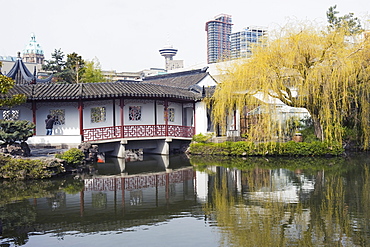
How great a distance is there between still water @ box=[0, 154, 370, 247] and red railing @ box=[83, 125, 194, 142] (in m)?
3.51

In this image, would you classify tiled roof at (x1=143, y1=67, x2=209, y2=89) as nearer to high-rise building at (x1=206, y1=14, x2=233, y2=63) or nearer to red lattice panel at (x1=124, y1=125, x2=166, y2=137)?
red lattice panel at (x1=124, y1=125, x2=166, y2=137)

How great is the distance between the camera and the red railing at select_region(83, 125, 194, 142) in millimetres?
17891

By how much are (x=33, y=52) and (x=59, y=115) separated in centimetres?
6017

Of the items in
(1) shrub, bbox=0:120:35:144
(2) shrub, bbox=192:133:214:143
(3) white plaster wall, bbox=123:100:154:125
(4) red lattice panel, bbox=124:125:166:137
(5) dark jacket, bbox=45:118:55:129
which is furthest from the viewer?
(2) shrub, bbox=192:133:214:143

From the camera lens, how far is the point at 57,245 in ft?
20.9

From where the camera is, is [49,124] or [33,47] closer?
[49,124]

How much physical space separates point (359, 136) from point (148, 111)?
10803mm

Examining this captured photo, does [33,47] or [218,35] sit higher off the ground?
[218,35]

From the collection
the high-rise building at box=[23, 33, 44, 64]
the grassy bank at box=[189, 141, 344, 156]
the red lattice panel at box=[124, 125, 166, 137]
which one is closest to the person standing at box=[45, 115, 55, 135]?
the red lattice panel at box=[124, 125, 166, 137]

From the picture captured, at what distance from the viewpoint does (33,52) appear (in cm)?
7356

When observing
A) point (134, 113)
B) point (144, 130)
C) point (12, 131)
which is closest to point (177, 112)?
point (134, 113)

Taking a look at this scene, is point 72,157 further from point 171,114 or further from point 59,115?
point 171,114

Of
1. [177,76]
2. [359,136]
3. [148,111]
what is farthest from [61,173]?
[177,76]

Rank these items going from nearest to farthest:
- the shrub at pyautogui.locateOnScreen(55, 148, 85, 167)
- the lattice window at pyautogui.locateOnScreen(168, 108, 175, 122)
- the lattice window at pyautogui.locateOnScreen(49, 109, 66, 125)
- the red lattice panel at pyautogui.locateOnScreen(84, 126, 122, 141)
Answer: the shrub at pyautogui.locateOnScreen(55, 148, 85, 167) < the red lattice panel at pyautogui.locateOnScreen(84, 126, 122, 141) < the lattice window at pyautogui.locateOnScreen(49, 109, 66, 125) < the lattice window at pyautogui.locateOnScreen(168, 108, 175, 122)
